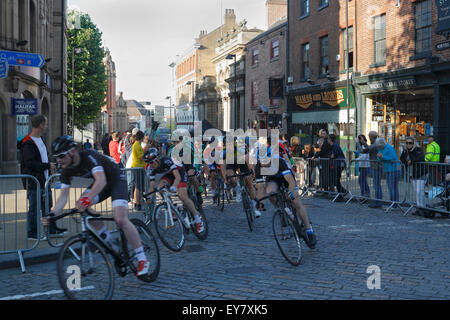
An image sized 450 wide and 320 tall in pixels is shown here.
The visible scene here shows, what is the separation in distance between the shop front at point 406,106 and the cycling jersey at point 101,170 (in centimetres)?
1441

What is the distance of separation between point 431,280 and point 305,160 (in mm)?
10516

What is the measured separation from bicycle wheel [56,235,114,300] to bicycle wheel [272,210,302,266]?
2.62m

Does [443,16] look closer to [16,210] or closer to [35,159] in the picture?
[35,159]

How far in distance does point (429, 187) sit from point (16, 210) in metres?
8.81

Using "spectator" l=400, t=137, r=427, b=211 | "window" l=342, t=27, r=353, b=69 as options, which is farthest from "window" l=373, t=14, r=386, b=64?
"spectator" l=400, t=137, r=427, b=211

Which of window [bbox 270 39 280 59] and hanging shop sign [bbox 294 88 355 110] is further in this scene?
window [bbox 270 39 280 59]

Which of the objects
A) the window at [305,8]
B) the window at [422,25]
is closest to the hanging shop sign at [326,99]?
the window at [305,8]

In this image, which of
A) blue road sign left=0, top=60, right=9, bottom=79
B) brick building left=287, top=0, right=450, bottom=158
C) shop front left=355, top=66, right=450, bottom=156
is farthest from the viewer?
brick building left=287, top=0, right=450, bottom=158

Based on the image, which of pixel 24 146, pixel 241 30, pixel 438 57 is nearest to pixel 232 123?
pixel 241 30

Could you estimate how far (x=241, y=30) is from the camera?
48.8 metres

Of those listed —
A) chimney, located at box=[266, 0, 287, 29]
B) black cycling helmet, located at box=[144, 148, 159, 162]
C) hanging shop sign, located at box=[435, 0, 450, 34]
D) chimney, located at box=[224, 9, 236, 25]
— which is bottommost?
black cycling helmet, located at box=[144, 148, 159, 162]

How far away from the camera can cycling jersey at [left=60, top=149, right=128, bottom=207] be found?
5.44 meters

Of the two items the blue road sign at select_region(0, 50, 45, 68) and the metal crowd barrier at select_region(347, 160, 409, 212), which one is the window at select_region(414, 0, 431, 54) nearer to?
the metal crowd barrier at select_region(347, 160, 409, 212)
